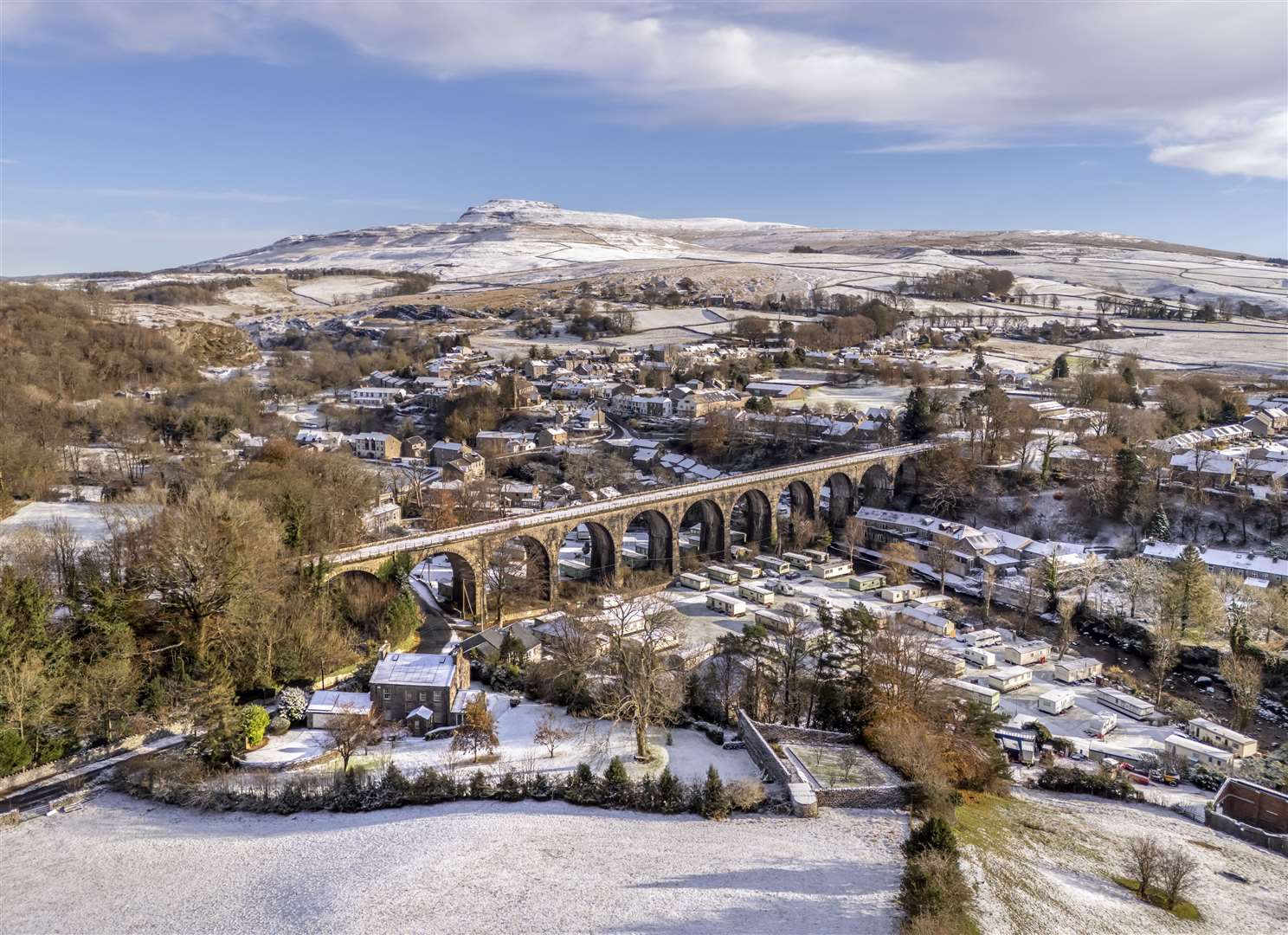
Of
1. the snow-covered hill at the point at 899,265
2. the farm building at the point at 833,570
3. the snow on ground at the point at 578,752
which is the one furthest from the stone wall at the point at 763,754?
the snow-covered hill at the point at 899,265

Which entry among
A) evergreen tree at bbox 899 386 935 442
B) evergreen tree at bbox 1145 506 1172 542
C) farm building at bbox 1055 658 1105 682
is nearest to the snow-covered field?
farm building at bbox 1055 658 1105 682

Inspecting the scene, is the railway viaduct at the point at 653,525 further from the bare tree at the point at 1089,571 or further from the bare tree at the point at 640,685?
the bare tree at the point at 1089,571

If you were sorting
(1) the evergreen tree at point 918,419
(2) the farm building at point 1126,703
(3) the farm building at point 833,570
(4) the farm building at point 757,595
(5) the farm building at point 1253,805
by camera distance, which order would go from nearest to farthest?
(5) the farm building at point 1253,805
(2) the farm building at point 1126,703
(4) the farm building at point 757,595
(3) the farm building at point 833,570
(1) the evergreen tree at point 918,419

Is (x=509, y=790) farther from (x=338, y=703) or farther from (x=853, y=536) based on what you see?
(x=853, y=536)

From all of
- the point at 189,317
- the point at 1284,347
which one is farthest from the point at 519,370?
the point at 1284,347

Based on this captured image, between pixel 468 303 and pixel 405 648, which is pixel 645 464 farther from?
pixel 468 303

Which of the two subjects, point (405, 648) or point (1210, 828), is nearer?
point (1210, 828)

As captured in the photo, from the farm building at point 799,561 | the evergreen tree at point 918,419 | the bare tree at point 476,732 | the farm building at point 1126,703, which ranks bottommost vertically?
the farm building at point 1126,703
